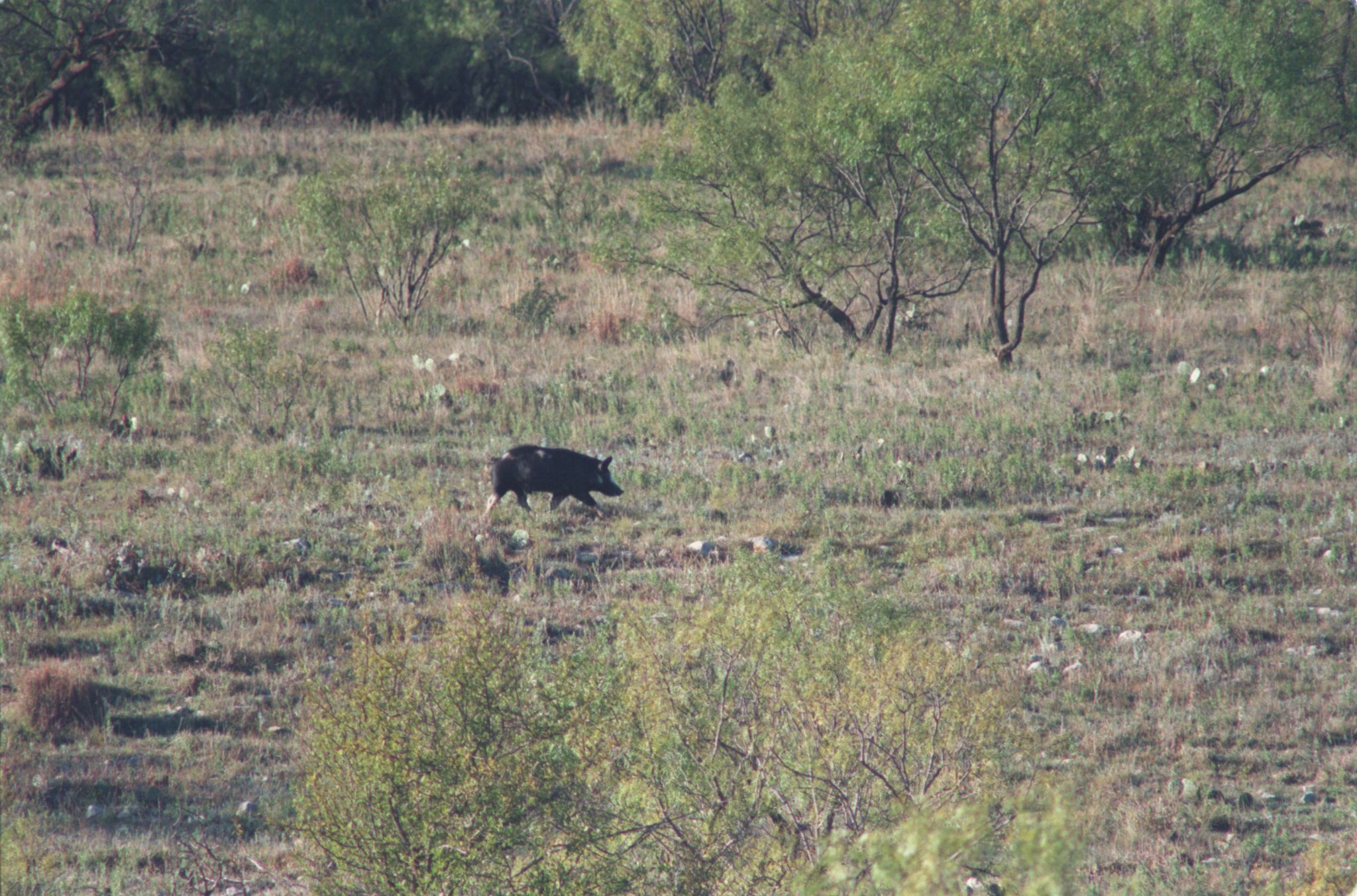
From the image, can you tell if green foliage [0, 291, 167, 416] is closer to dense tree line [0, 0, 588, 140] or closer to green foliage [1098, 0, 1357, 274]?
green foliage [1098, 0, 1357, 274]

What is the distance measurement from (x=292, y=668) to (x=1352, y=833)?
6210 mm

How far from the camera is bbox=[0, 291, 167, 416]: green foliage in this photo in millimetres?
14062

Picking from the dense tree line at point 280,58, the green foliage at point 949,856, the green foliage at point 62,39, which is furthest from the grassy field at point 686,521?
the dense tree line at point 280,58

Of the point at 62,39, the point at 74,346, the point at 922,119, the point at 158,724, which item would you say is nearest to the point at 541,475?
the point at 158,724

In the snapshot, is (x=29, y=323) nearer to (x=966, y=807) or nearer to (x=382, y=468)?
(x=382, y=468)

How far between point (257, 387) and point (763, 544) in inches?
254

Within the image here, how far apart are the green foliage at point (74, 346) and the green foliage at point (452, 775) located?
33.4 ft

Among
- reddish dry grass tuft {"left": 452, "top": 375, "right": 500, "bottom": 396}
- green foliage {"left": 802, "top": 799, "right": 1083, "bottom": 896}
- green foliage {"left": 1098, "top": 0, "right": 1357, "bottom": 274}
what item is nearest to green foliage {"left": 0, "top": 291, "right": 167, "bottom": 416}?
reddish dry grass tuft {"left": 452, "top": 375, "right": 500, "bottom": 396}

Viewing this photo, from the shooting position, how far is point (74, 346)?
1444cm

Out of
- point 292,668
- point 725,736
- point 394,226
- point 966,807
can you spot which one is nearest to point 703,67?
point 394,226

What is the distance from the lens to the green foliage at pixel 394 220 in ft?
60.4

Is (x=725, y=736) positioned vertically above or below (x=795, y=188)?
below

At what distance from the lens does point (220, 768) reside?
7145 millimetres

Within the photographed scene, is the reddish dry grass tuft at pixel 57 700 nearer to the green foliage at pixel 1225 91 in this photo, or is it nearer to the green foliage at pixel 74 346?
the green foliage at pixel 74 346
